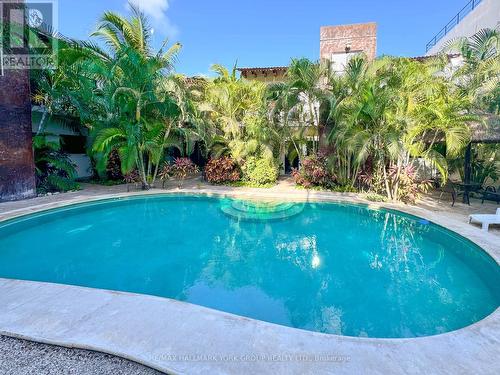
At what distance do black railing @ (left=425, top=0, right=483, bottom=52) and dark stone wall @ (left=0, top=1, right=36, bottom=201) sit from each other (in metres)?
24.6

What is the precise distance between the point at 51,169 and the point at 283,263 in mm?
12181

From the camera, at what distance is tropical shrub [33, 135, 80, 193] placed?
12.2 metres

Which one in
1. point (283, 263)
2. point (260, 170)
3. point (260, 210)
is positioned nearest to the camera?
point (283, 263)

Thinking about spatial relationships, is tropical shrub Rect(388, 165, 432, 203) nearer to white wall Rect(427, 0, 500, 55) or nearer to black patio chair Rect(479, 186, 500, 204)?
black patio chair Rect(479, 186, 500, 204)

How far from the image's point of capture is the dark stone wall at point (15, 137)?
10.1 meters

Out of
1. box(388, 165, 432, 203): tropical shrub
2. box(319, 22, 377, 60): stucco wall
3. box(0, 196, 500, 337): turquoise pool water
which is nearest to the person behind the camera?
box(0, 196, 500, 337): turquoise pool water

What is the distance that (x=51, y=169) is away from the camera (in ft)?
42.4

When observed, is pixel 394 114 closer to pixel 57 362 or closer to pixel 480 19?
pixel 57 362

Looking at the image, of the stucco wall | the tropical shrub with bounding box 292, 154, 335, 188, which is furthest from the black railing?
the tropical shrub with bounding box 292, 154, 335, 188

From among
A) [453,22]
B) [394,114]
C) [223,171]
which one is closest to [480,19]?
[453,22]

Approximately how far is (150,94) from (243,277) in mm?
9928

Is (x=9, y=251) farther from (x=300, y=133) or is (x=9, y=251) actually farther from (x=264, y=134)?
(x=300, y=133)

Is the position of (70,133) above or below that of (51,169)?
above

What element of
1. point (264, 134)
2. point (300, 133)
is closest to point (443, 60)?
point (300, 133)
